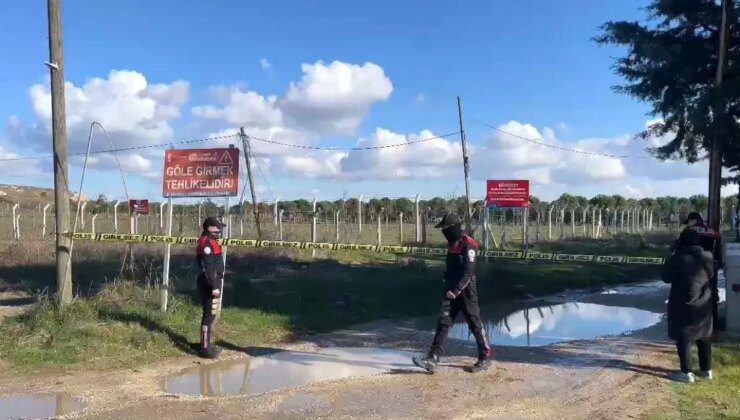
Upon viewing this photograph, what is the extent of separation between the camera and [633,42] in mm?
13570

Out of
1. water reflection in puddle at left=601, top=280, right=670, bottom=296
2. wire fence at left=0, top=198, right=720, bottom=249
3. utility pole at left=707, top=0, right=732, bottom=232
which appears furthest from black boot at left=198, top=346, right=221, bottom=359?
water reflection in puddle at left=601, top=280, right=670, bottom=296

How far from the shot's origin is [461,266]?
7.58 meters

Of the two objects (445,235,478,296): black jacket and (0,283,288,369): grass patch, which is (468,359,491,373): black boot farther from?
(0,283,288,369): grass patch

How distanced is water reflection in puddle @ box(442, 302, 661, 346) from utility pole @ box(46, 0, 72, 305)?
6.02m

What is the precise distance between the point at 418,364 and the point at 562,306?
7568mm

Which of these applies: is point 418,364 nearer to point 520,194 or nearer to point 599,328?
point 599,328

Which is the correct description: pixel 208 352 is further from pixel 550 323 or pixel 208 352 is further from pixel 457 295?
pixel 550 323

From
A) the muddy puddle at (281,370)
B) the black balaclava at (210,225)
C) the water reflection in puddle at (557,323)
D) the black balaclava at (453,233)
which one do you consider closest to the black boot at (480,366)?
the muddy puddle at (281,370)

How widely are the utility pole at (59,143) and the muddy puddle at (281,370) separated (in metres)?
3.43

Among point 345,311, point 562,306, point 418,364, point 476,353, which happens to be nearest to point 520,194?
point 562,306

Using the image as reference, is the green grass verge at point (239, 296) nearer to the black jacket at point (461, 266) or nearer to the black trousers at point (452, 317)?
the black trousers at point (452, 317)

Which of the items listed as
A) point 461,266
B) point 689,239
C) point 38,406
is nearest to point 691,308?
point 689,239

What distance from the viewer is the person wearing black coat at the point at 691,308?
23.5 ft

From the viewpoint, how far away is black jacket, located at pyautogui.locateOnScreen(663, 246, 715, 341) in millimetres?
7176
